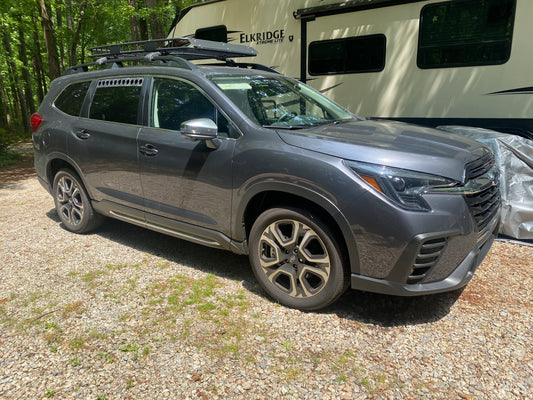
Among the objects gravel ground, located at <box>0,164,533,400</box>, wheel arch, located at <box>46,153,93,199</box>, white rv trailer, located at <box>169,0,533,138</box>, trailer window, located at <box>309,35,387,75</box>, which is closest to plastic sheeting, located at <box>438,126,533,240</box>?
gravel ground, located at <box>0,164,533,400</box>

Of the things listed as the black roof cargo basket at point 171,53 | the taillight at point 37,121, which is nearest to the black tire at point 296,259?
the black roof cargo basket at point 171,53

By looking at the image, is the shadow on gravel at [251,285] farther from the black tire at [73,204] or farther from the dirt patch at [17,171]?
the dirt patch at [17,171]

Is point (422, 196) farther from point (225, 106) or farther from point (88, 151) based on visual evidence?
point (88, 151)

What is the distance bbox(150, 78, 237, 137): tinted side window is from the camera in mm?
3369

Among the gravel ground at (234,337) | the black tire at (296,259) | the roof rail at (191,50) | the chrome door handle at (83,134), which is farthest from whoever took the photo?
the chrome door handle at (83,134)

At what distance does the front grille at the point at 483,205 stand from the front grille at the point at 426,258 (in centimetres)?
33

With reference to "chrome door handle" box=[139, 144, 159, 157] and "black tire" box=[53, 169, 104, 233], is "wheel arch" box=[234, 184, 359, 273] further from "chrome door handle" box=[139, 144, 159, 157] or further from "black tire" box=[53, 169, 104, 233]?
"black tire" box=[53, 169, 104, 233]

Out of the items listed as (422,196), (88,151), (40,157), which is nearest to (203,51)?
(88,151)

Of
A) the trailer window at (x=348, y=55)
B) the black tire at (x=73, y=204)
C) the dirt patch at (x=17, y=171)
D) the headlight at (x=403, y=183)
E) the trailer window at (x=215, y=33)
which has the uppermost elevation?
the trailer window at (x=215, y=33)

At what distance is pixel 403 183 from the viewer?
8.54ft

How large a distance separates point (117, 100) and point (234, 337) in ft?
8.73

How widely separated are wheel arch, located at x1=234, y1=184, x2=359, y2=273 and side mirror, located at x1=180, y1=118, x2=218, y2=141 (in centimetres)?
54

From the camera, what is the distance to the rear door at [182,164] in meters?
3.30

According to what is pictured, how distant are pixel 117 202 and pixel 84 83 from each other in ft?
4.76
